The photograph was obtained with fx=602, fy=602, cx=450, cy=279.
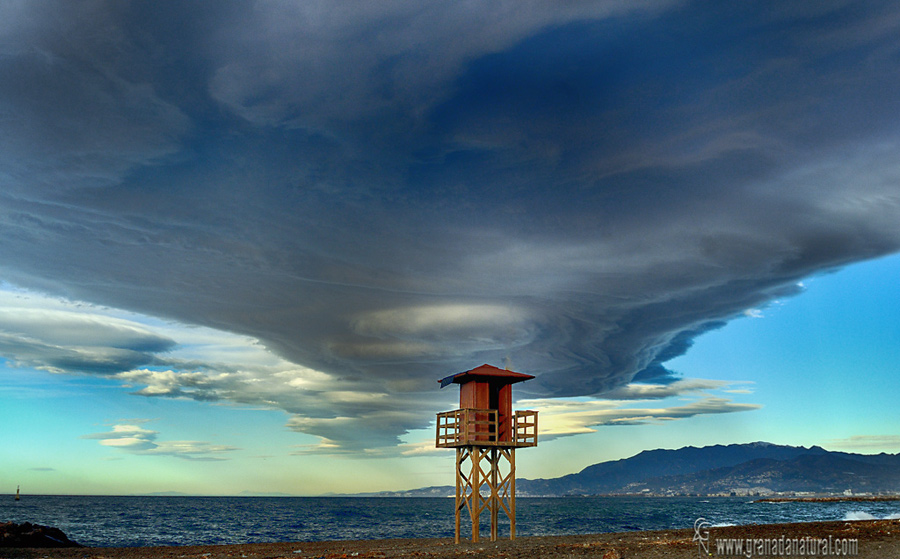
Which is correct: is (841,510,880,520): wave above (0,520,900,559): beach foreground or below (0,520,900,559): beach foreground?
below

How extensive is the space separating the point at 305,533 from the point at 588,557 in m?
53.9

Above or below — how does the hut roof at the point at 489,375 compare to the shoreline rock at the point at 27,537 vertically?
above

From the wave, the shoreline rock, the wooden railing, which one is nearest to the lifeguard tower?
the wooden railing

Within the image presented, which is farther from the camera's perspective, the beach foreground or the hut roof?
the hut roof

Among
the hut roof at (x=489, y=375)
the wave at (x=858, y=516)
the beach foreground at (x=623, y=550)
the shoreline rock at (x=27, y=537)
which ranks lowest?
the wave at (x=858, y=516)

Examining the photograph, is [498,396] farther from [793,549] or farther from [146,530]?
[146,530]

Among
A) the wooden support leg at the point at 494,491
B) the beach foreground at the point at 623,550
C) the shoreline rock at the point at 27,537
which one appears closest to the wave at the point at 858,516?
the beach foreground at the point at 623,550

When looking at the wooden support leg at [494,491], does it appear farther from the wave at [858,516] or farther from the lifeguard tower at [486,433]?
the wave at [858,516]

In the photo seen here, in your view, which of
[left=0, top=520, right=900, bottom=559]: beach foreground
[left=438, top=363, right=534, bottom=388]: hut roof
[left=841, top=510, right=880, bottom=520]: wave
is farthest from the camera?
[left=841, top=510, right=880, bottom=520]: wave

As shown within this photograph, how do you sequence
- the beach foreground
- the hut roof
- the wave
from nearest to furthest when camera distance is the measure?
the beach foreground < the hut roof < the wave

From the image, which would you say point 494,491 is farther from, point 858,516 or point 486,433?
point 858,516

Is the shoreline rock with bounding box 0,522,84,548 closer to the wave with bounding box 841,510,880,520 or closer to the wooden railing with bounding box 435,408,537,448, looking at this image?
the wooden railing with bounding box 435,408,537,448

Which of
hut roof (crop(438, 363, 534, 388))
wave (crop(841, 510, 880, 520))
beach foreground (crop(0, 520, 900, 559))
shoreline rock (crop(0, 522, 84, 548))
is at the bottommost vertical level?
wave (crop(841, 510, 880, 520))

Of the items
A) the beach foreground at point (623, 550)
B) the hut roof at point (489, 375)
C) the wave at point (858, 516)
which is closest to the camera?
the beach foreground at point (623, 550)
